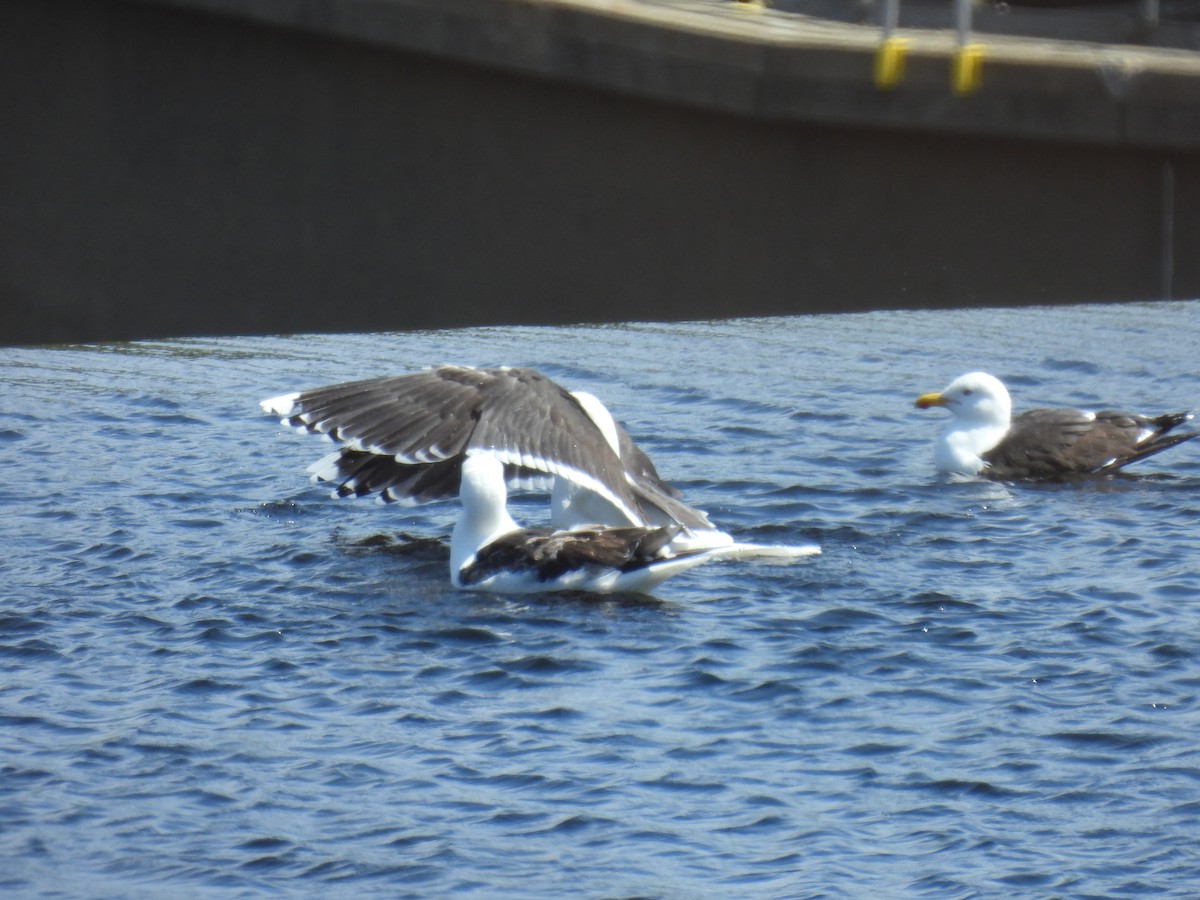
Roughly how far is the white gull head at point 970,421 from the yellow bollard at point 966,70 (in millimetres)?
8864

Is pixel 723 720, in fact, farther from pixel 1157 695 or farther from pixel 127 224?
pixel 127 224

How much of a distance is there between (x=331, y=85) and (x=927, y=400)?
30.7 feet

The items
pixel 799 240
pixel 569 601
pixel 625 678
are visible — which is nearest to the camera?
pixel 799 240

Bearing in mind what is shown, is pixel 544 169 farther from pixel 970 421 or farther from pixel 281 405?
pixel 970 421

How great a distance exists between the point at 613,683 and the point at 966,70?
4978 mm

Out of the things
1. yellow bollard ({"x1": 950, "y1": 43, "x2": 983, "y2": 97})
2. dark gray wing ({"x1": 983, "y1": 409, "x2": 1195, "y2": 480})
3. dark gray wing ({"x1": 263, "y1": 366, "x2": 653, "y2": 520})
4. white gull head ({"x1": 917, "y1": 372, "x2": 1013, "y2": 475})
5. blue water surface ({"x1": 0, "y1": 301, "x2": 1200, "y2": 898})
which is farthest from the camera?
white gull head ({"x1": 917, "y1": 372, "x2": 1013, "y2": 475})

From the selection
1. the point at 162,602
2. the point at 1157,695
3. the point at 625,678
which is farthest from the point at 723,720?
the point at 162,602

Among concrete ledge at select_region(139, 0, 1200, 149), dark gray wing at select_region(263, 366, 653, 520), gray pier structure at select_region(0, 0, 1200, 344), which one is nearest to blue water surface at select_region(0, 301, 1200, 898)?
dark gray wing at select_region(263, 366, 653, 520)

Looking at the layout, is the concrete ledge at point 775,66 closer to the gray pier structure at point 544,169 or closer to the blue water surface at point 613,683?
the gray pier structure at point 544,169

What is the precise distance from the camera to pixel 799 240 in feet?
11.1

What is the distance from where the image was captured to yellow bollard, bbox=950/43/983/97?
3.01m

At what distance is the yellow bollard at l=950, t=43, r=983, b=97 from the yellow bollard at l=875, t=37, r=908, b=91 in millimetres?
85

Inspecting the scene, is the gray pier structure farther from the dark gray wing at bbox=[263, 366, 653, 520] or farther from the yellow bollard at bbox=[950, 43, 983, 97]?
the dark gray wing at bbox=[263, 366, 653, 520]

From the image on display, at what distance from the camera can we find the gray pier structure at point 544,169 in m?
3.07
